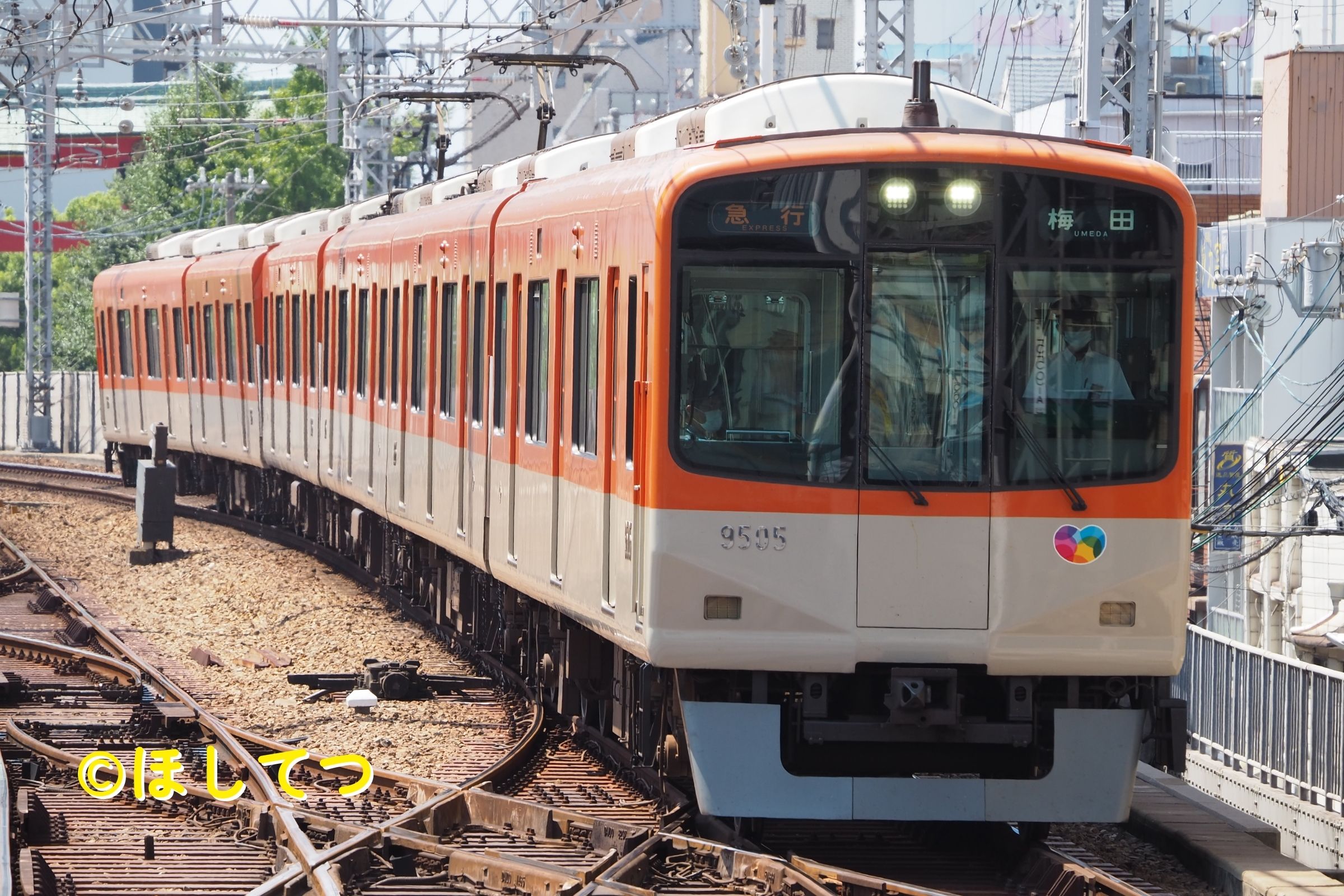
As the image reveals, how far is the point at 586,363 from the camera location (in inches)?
384

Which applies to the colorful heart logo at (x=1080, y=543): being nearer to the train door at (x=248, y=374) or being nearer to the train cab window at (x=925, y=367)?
the train cab window at (x=925, y=367)

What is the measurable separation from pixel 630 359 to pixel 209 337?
1722 cm

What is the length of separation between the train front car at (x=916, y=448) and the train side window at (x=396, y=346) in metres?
7.50

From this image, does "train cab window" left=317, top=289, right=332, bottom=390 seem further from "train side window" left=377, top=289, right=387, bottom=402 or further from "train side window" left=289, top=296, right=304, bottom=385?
"train side window" left=377, top=289, right=387, bottom=402

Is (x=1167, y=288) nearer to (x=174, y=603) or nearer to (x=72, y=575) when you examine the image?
(x=174, y=603)

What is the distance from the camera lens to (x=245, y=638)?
50.3ft

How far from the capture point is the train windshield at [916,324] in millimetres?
8094

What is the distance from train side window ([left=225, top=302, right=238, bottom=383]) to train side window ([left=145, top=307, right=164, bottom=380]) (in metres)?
3.82

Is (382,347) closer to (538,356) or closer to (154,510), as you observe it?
(154,510)

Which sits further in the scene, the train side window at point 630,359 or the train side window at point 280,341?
the train side window at point 280,341

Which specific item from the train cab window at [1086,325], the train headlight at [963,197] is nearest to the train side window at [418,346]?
the train headlight at [963,197]

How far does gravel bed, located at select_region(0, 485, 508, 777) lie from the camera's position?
453 inches

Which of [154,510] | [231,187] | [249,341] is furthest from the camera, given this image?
[231,187]

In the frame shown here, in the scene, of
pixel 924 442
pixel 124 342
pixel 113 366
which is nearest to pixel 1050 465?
pixel 924 442
